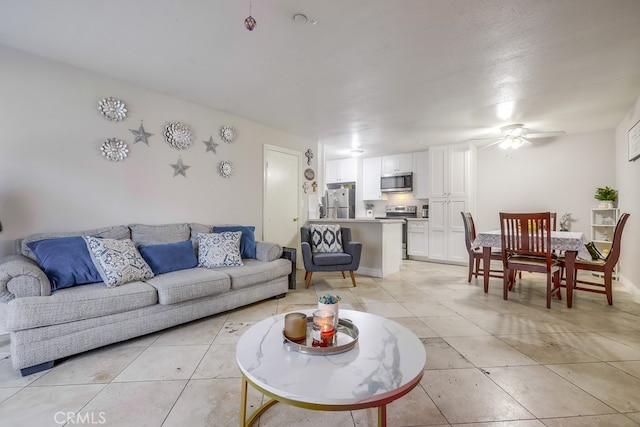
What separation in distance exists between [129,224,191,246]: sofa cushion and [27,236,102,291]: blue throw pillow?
0.49m

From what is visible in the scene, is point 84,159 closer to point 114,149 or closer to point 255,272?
point 114,149

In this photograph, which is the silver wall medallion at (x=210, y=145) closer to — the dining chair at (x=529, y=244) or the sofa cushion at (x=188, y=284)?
the sofa cushion at (x=188, y=284)

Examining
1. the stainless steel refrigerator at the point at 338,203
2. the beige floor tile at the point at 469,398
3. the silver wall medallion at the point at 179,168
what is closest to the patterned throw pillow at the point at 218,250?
the silver wall medallion at the point at 179,168

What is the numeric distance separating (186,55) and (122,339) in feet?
7.72

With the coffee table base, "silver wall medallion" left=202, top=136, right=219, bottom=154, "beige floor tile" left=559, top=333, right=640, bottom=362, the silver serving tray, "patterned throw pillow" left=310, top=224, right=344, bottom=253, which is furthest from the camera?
"patterned throw pillow" left=310, top=224, right=344, bottom=253

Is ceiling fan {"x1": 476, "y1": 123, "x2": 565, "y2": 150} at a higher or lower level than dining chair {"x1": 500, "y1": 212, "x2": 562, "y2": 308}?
higher

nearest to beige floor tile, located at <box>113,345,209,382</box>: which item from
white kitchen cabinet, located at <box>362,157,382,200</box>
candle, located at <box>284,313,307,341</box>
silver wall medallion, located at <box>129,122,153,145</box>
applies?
candle, located at <box>284,313,307,341</box>

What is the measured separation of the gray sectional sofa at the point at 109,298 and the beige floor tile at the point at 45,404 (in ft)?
A: 0.99

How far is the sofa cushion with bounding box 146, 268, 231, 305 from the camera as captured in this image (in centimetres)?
231

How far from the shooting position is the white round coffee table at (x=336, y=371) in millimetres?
963

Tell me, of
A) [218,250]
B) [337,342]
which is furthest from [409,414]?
[218,250]

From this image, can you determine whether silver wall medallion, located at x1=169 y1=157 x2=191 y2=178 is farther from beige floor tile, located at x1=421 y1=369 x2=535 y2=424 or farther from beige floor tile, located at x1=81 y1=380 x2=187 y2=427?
beige floor tile, located at x1=421 y1=369 x2=535 y2=424

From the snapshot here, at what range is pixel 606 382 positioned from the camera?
1.68 m

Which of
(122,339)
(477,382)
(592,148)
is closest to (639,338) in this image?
(477,382)
